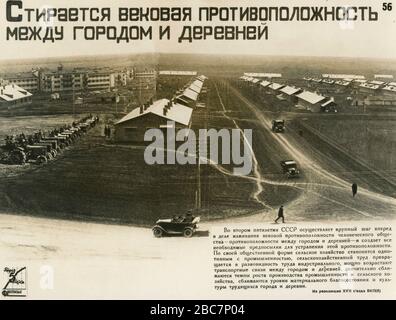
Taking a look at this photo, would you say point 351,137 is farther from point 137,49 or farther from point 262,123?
point 137,49

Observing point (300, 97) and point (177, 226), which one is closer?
point (177, 226)

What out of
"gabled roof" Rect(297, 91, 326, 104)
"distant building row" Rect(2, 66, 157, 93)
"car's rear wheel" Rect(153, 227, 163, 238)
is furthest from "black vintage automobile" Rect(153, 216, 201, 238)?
"gabled roof" Rect(297, 91, 326, 104)

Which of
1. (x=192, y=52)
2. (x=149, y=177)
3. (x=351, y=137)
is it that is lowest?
(x=149, y=177)

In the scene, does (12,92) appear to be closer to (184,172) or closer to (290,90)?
(184,172)

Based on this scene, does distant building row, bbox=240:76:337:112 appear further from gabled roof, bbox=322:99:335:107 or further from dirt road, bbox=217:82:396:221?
dirt road, bbox=217:82:396:221

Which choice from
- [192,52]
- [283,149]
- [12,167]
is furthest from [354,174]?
[12,167]
